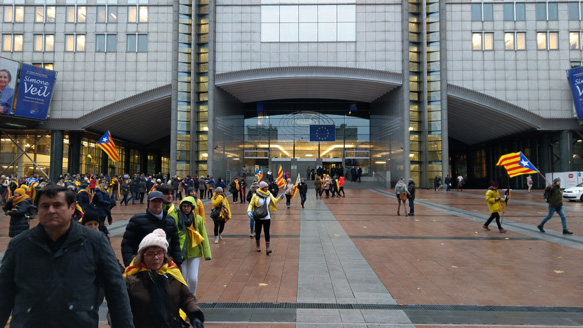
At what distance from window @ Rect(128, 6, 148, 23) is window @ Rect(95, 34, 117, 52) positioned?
272 centimetres

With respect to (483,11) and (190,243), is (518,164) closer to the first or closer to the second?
(190,243)

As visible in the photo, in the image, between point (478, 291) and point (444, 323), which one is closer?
point (444, 323)

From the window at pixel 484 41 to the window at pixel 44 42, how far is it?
4531 centimetres

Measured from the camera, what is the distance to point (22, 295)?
84.8 inches

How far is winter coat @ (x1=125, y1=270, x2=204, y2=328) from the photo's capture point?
2.75m

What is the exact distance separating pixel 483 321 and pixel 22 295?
4997mm

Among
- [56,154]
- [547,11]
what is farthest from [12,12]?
[547,11]

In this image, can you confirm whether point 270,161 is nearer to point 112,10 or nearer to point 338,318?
point 112,10

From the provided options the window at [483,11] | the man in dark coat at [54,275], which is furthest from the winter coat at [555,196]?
the window at [483,11]

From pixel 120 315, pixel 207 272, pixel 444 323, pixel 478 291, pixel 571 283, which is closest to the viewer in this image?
pixel 120 315

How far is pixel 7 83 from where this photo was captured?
109 feet

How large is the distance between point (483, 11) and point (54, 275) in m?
46.0

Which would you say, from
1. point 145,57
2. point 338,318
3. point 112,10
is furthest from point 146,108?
point 338,318

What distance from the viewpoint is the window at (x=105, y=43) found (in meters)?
39.5
